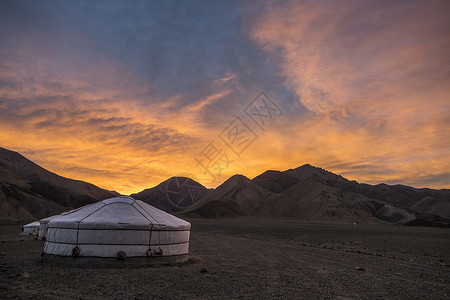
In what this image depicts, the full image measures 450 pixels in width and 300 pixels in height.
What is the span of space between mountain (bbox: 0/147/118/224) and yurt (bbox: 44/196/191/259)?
40144 millimetres

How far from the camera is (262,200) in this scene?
85438mm

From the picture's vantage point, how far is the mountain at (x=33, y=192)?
54469mm

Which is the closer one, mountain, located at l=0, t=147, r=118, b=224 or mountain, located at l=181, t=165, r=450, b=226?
mountain, located at l=0, t=147, r=118, b=224

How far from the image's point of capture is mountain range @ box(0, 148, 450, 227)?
59.8 metres

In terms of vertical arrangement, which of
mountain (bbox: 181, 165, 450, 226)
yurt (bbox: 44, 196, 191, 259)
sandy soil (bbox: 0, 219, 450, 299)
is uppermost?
mountain (bbox: 181, 165, 450, 226)

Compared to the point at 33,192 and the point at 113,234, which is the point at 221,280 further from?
the point at 33,192

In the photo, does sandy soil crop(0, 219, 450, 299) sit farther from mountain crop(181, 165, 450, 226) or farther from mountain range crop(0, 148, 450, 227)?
mountain crop(181, 165, 450, 226)

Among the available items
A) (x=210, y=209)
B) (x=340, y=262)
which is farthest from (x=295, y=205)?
(x=340, y=262)

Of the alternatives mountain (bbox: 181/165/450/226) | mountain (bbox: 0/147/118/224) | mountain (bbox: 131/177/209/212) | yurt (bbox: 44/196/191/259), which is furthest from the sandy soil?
mountain (bbox: 131/177/209/212)

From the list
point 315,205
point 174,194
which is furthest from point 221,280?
point 174,194

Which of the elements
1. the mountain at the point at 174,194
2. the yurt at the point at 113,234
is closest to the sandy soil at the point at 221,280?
the yurt at the point at 113,234

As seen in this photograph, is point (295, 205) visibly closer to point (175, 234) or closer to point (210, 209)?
point (210, 209)

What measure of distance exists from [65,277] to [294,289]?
543 cm

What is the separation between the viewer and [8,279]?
8.04 metres
